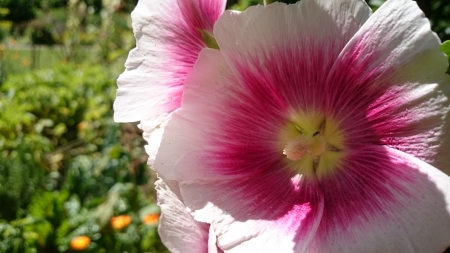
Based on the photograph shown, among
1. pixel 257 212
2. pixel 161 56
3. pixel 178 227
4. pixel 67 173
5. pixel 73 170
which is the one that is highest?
pixel 161 56

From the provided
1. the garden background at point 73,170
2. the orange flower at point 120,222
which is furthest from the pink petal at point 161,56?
the orange flower at point 120,222

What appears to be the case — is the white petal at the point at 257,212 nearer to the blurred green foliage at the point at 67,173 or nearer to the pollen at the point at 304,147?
the pollen at the point at 304,147

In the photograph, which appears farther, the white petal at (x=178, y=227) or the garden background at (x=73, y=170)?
the garden background at (x=73, y=170)

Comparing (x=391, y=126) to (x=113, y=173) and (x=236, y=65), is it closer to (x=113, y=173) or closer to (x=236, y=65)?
(x=236, y=65)

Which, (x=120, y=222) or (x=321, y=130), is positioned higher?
(x=321, y=130)

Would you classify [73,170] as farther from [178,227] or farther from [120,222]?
[178,227]

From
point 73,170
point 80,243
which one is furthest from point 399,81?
point 73,170

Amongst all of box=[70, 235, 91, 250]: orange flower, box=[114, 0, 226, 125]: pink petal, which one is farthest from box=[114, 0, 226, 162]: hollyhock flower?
box=[70, 235, 91, 250]: orange flower

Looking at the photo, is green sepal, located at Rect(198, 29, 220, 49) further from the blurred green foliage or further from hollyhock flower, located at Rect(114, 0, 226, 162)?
the blurred green foliage
